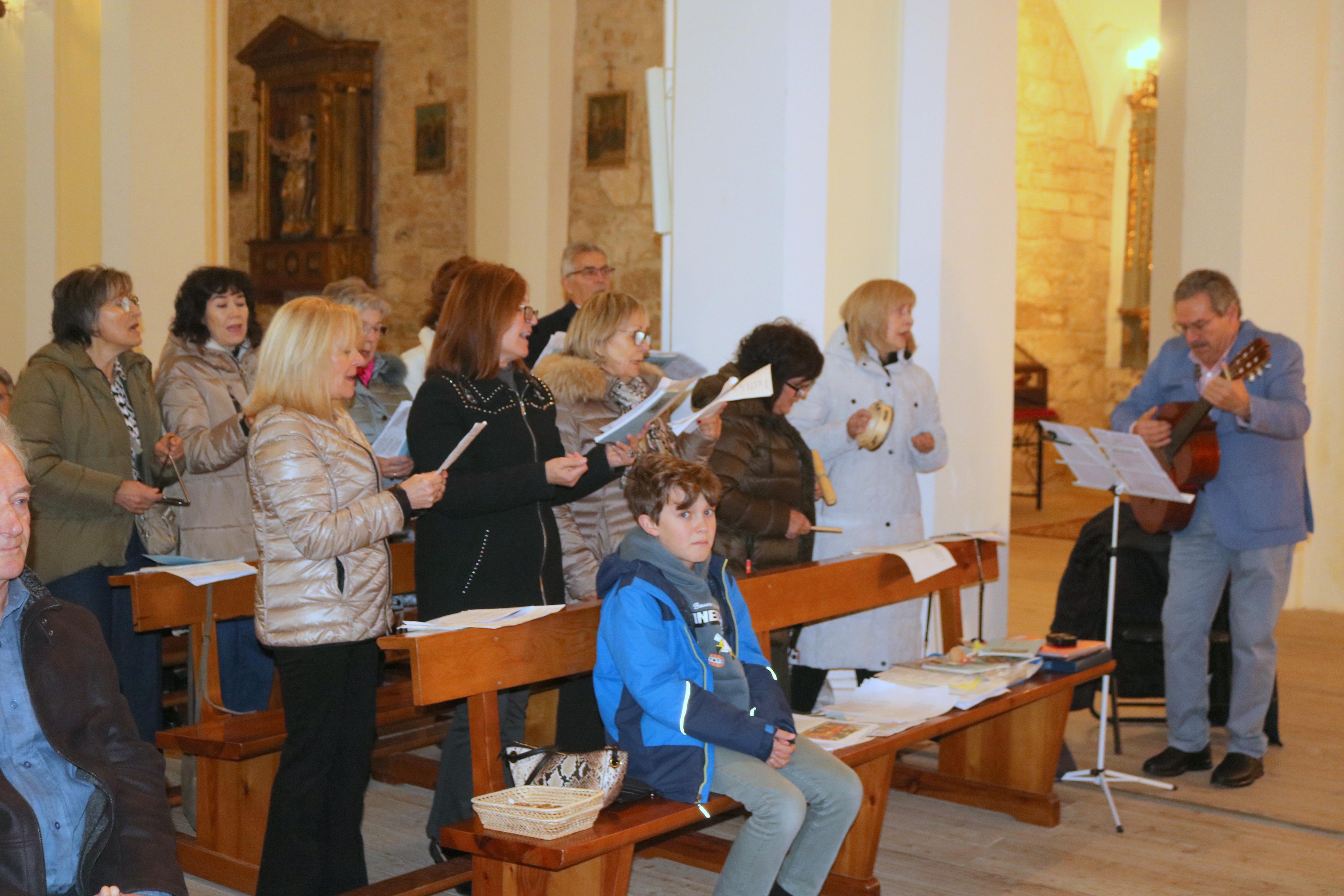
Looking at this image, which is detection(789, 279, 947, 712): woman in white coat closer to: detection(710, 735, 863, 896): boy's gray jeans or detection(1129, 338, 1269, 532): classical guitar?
detection(1129, 338, 1269, 532): classical guitar

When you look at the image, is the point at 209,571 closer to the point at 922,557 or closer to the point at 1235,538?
the point at 922,557

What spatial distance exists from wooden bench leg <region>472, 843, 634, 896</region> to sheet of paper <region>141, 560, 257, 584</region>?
118 cm

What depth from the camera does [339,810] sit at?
3229 mm

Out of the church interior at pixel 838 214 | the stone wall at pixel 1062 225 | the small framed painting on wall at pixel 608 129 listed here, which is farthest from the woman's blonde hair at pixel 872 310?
the stone wall at pixel 1062 225

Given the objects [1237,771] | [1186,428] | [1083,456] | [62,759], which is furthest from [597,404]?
[1237,771]

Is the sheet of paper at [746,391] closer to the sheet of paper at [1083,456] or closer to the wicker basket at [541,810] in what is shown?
the wicker basket at [541,810]

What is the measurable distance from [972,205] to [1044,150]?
8.50m

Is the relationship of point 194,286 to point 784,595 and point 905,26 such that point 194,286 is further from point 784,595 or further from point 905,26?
point 905,26

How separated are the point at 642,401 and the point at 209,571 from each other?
129 centimetres

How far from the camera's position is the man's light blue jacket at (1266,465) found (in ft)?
15.0

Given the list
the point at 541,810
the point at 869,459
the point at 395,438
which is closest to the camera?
the point at 541,810

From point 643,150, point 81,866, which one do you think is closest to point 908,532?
point 81,866

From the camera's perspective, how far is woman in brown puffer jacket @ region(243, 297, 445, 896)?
3072mm

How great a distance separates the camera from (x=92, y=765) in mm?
2002
